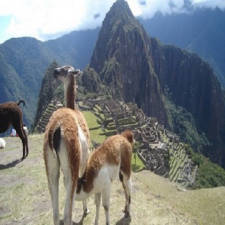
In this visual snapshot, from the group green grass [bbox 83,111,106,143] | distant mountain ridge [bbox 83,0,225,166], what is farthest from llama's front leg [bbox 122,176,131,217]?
distant mountain ridge [bbox 83,0,225,166]

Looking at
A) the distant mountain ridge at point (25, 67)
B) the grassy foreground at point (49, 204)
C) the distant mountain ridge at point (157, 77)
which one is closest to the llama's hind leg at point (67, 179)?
the grassy foreground at point (49, 204)

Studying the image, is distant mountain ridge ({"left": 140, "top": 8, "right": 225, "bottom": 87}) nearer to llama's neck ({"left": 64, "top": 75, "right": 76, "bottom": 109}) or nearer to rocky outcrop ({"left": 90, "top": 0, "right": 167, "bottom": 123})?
rocky outcrop ({"left": 90, "top": 0, "right": 167, "bottom": 123})

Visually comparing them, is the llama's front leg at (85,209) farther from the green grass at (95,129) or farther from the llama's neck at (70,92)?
the green grass at (95,129)

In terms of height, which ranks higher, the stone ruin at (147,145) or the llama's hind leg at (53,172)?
the llama's hind leg at (53,172)

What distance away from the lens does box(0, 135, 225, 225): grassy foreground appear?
4.72 m

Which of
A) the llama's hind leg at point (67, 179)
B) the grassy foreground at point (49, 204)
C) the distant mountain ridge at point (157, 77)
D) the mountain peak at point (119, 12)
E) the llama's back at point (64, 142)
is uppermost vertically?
the mountain peak at point (119, 12)

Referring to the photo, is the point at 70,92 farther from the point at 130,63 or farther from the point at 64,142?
the point at 130,63

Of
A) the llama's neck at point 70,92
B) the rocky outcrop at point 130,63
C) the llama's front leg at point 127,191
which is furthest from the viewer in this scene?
the rocky outcrop at point 130,63

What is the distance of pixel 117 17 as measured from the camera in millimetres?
131500

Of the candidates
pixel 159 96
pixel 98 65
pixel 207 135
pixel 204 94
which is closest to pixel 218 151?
pixel 207 135

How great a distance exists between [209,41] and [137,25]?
8390 cm

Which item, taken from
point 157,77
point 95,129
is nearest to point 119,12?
point 157,77

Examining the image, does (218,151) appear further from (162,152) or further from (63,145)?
(63,145)

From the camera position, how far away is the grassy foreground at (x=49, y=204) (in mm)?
4723
